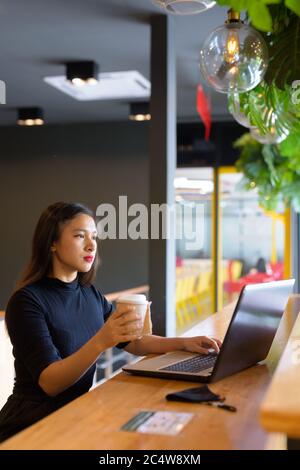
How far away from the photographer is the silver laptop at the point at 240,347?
138 cm

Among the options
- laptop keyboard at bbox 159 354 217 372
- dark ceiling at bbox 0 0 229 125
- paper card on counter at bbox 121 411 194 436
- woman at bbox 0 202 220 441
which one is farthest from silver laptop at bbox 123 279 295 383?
dark ceiling at bbox 0 0 229 125

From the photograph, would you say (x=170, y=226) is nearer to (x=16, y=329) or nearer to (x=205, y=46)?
(x=205, y=46)

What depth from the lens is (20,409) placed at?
168 centimetres

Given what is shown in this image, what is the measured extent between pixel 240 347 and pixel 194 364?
186mm

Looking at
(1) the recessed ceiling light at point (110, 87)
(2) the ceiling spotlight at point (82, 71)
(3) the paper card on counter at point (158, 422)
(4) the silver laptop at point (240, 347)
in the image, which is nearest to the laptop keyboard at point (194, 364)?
(4) the silver laptop at point (240, 347)

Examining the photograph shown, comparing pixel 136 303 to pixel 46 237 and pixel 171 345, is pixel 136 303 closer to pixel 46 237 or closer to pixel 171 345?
pixel 171 345

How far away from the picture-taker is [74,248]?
75.0 inches

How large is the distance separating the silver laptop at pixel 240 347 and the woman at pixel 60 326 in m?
0.10

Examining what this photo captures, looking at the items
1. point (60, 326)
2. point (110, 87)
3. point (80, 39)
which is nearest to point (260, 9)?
point (60, 326)

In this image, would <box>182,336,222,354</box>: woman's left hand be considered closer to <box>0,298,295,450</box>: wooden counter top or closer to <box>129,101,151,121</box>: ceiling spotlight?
<box>0,298,295,450</box>: wooden counter top

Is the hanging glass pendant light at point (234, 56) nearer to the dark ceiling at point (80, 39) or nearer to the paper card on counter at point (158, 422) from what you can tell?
the paper card on counter at point (158, 422)

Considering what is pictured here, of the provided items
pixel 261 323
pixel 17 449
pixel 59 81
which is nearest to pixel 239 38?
pixel 261 323

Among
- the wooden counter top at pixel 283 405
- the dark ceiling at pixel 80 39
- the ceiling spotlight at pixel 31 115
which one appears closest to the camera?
the wooden counter top at pixel 283 405
